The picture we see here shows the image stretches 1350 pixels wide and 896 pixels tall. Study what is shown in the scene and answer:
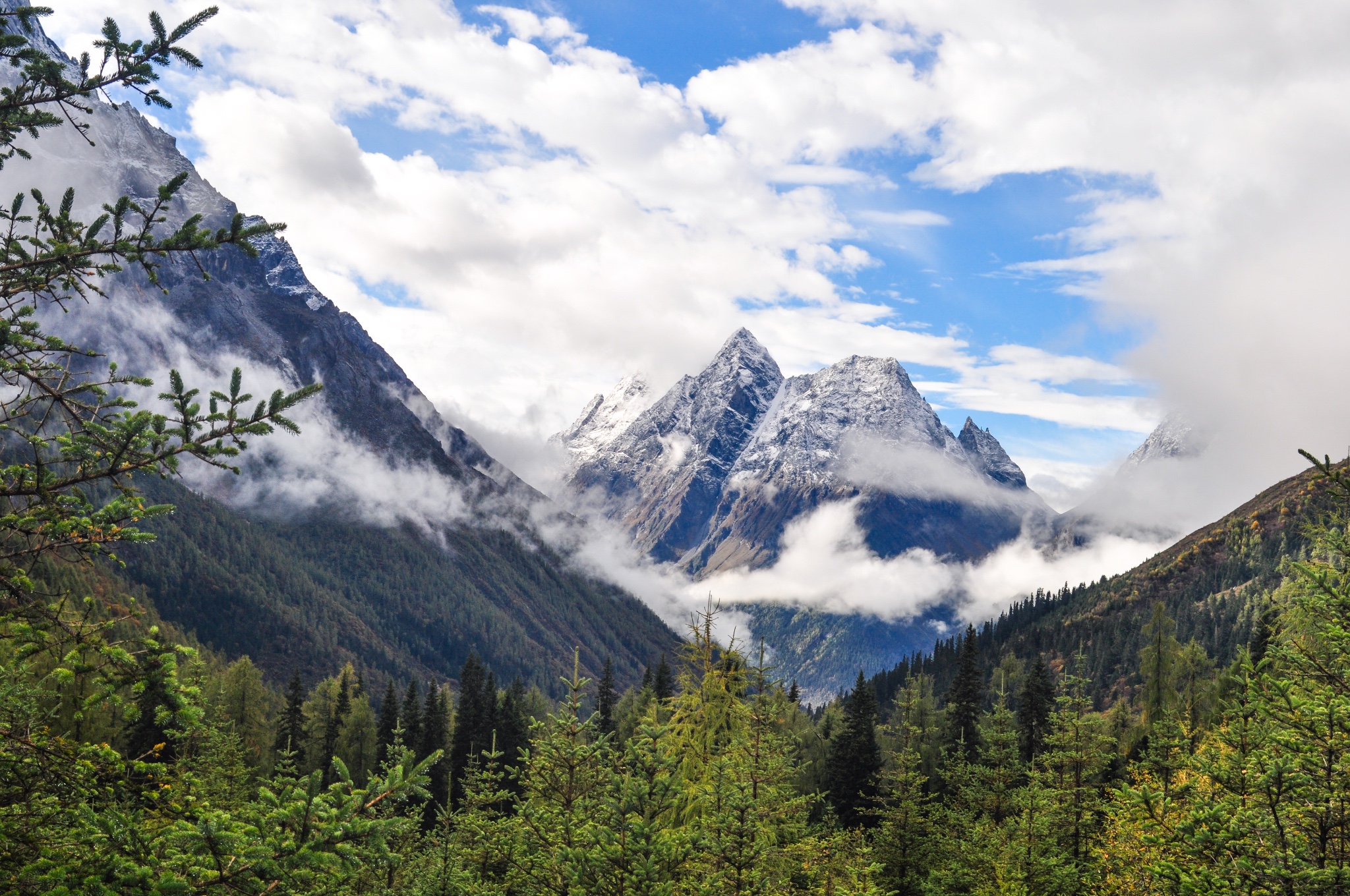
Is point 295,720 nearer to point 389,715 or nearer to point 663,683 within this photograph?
point 389,715

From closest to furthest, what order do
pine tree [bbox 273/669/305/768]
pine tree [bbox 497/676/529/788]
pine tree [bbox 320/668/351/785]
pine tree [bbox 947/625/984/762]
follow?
pine tree [bbox 947/625/984/762], pine tree [bbox 273/669/305/768], pine tree [bbox 497/676/529/788], pine tree [bbox 320/668/351/785]

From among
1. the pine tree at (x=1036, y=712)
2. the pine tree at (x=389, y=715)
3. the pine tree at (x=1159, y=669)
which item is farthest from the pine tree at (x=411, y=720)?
the pine tree at (x=1159, y=669)

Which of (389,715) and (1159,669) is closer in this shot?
(1159,669)

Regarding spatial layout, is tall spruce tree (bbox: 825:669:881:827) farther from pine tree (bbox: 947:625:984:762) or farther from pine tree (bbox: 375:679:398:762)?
pine tree (bbox: 375:679:398:762)

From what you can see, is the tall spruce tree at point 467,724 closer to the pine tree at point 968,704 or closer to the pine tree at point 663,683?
the pine tree at point 663,683

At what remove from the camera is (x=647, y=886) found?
1722 cm

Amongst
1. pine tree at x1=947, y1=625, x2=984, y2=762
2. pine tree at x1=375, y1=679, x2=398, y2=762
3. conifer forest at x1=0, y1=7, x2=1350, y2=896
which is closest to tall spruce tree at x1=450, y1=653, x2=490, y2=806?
pine tree at x1=375, y1=679, x2=398, y2=762

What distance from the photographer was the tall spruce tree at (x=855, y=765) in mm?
55406

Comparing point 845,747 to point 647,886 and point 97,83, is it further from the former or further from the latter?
point 97,83

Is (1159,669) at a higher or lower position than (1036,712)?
higher

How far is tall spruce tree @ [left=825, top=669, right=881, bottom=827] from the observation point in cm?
5541

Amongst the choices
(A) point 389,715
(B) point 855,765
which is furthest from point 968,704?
(A) point 389,715

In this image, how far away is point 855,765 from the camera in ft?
188

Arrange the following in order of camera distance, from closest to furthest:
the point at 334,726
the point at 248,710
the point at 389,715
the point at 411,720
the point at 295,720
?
the point at 295,720 → the point at 248,710 → the point at 411,720 → the point at 389,715 → the point at 334,726
